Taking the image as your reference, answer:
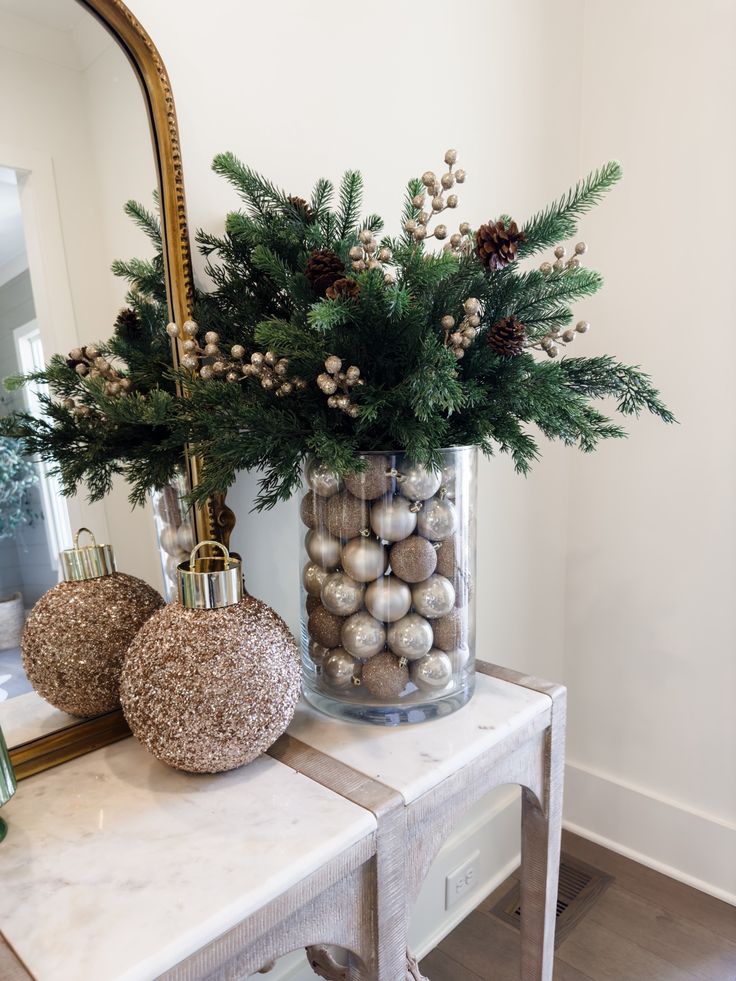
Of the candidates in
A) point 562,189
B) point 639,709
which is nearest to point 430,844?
point 639,709

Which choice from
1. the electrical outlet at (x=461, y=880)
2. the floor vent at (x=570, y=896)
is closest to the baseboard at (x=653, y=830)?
the floor vent at (x=570, y=896)

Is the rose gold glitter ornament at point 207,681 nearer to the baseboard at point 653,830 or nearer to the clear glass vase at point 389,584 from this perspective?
the clear glass vase at point 389,584

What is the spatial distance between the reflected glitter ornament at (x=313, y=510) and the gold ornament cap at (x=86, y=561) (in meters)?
0.25

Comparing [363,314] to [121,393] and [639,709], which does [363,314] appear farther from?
[639,709]

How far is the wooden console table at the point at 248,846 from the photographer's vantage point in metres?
0.49

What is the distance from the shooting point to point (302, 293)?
0.72 metres

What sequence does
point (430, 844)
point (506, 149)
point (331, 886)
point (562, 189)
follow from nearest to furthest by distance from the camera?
point (331, 886), point (430, 844), point (506, 149), point (562, 189)

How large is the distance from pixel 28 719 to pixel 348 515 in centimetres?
44

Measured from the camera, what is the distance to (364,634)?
767 millimetres

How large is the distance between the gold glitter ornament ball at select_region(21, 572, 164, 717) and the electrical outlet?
107cm

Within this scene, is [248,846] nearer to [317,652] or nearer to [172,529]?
[317,652]

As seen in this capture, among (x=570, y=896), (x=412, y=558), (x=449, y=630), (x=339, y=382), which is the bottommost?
(x=570, y=896)

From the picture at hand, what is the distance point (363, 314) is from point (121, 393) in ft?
1.09

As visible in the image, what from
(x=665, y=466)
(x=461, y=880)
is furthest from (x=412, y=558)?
(x=461, y=880)
